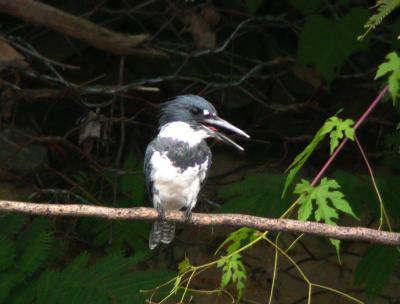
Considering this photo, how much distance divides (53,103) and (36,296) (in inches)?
46.1

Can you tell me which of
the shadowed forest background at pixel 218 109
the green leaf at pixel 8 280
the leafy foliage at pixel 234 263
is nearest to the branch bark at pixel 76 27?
the shadowed forest background at pixel 218 109

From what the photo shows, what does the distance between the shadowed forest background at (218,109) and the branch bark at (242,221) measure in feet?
3.50

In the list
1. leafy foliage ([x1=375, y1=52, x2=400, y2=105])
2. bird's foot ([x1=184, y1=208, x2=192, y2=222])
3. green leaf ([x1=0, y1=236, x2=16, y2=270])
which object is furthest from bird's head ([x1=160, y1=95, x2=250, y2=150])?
leafy foliage ([x1=375, y1=52, x2=400, y2=105])

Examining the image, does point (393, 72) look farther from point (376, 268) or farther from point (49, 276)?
point (49, 276)

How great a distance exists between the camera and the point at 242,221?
2.34 m

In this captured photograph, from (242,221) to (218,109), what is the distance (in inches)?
76.3

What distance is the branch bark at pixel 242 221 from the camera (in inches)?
89.4

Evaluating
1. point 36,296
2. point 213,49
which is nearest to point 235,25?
point 213,49

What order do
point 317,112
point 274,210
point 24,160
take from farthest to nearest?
point 317,112 → point 24,160 → point 274,210

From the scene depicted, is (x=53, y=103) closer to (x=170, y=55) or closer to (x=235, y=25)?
(x=170, y=55)

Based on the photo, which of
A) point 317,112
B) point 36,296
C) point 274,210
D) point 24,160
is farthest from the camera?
point 317,112

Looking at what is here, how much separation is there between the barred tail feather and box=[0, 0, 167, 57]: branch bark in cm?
77

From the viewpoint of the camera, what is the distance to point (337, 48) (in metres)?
3.54

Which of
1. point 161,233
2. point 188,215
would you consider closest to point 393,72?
point 188,215
